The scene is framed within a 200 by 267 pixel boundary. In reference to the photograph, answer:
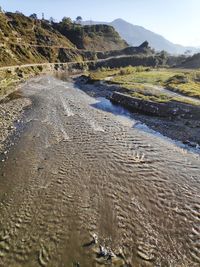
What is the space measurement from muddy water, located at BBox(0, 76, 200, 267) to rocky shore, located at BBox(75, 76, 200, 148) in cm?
312

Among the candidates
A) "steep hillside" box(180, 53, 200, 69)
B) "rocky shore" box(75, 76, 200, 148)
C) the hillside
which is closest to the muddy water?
"rocky shore" box(75, 76, 200, 148)

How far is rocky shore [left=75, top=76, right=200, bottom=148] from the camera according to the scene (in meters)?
34.9

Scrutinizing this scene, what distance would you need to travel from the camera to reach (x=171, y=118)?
4278cm

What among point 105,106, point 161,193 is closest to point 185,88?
point 105,106

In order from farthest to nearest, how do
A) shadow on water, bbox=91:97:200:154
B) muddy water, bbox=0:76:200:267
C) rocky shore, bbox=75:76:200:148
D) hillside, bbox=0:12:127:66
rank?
1. hillside, bbox=0:12:127:66
2. rocky shore, bbox=75:76:200:148
3. shadow on water, bbox=91:97:200:154
4. muddy water, bbox=0:76:200:267

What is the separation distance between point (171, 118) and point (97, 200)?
2534cm

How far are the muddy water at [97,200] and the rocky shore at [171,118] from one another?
312 cm

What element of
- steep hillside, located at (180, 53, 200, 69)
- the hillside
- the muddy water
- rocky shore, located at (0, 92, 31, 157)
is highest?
the hillside

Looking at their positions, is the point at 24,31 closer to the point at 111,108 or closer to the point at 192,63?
the point at 192,63

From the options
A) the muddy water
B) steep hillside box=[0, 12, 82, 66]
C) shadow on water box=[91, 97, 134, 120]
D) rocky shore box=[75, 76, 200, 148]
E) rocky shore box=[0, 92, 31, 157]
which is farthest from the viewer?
steep hillside box=[0, 12, 82, 66]

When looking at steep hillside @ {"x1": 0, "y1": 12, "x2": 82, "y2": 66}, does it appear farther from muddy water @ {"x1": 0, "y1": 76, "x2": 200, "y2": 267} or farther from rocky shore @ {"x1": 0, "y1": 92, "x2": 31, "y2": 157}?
muddy water @ {"x1": 0, "y1": 76, "x2": 200, "y2": 267}

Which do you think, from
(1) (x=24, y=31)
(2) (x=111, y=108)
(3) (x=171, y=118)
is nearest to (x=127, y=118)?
(3) (x=171, y=118)

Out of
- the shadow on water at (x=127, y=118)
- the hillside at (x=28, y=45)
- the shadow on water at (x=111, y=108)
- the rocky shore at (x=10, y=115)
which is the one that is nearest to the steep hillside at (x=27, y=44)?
the hillside at (x=28, y=45)

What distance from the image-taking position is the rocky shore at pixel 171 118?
3494 centimetres
